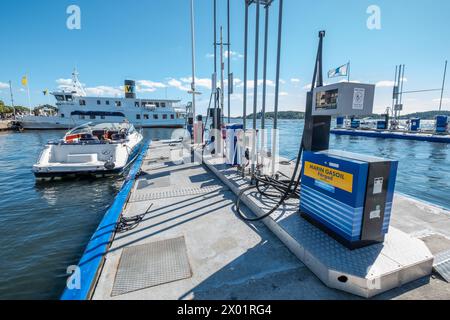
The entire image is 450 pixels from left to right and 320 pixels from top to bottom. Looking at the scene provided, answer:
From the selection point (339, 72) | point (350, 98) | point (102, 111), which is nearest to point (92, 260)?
point (350, 98)

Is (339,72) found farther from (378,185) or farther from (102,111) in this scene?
(102,111)

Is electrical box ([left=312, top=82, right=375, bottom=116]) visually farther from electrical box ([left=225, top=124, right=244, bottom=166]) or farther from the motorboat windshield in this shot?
the motorboat windshield

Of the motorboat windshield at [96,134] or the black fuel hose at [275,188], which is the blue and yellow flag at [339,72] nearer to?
the black fuel hose at [275,188]

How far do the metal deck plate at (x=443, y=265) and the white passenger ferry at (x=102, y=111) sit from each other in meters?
34.6

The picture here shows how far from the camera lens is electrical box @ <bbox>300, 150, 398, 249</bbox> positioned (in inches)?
90.0

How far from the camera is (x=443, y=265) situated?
2.30 metres

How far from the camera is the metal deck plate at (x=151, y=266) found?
7.41 ft

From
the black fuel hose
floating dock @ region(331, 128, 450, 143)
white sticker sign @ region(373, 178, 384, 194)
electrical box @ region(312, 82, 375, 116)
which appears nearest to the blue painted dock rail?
the black fuel hose

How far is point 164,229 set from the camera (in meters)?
3.37

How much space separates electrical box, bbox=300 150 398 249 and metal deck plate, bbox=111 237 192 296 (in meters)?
1.75

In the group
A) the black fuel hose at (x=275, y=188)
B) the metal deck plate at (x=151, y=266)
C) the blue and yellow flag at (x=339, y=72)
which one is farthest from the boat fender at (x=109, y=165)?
the blue and yellow flag at (x=339, y=72)
